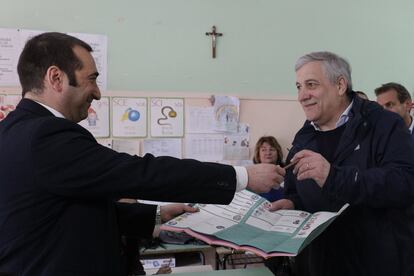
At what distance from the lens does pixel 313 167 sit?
3.89 feet

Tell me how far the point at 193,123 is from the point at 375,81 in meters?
1.76

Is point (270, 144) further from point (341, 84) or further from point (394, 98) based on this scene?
point (341, 84)

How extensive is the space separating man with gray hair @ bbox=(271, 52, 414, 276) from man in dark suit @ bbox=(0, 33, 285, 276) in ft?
1.33

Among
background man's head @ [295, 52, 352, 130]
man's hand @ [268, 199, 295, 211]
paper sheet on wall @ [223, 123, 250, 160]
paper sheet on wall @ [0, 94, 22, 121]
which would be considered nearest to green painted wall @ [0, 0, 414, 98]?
paper sheet on wall @ [223, 123, 250, 160]

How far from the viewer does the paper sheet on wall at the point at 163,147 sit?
295 cm

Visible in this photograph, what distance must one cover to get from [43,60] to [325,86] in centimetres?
101

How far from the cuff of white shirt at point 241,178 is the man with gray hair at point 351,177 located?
232mm

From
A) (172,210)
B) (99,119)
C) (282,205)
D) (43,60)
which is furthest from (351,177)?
(99,119)

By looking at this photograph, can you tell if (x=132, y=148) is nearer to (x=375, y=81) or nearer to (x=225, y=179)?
(x=225, y=179)

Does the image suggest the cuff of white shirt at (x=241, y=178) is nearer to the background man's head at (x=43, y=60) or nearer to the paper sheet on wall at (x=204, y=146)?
the background man's head at (x=43, y=60)

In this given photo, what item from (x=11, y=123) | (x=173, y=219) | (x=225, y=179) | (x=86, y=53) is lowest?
(x=173, y=219)

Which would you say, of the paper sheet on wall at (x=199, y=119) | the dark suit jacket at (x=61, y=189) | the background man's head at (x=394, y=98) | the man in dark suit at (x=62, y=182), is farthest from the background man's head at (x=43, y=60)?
the background man's head at (x=394, y=98)

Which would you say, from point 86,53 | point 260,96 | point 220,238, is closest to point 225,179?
point 220,238

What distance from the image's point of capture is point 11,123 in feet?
3.15
